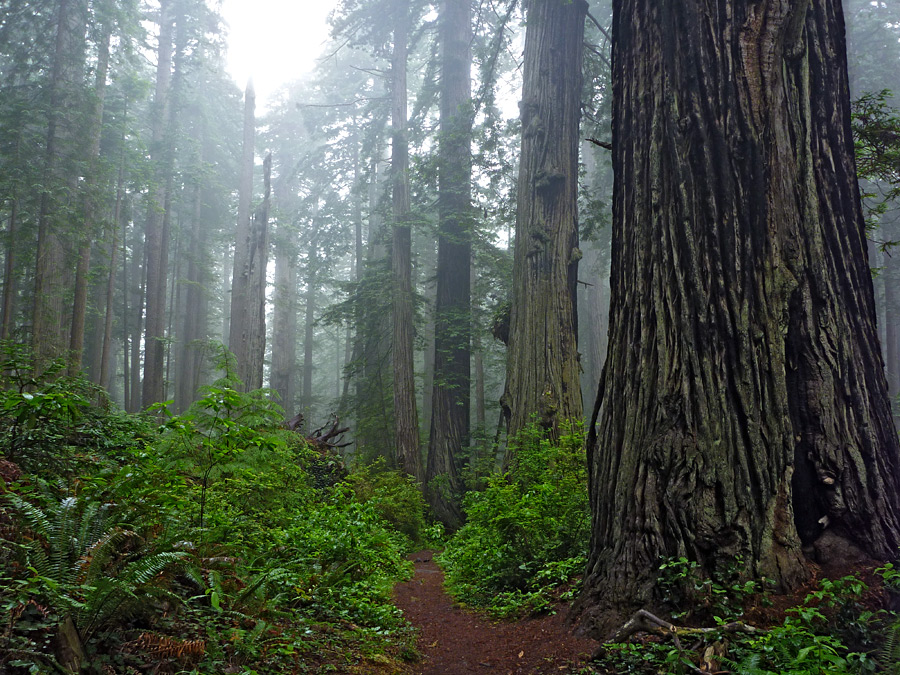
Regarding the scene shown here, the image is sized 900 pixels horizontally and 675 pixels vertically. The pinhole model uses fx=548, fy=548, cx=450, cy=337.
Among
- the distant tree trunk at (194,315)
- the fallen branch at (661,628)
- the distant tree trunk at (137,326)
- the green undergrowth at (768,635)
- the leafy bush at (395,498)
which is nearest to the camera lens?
the green undergrowth at (768,635)

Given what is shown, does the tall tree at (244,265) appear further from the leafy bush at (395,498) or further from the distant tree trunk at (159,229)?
the leafy bush at (395,498)

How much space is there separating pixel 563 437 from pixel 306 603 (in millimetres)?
3465

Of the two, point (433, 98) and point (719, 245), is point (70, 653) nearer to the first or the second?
point (719, 245)

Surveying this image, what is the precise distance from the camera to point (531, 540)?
5.24 meters

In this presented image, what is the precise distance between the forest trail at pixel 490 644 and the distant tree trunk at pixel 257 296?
32.2ft

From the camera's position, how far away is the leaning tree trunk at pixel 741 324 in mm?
3115

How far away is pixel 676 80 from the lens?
368 centimetres

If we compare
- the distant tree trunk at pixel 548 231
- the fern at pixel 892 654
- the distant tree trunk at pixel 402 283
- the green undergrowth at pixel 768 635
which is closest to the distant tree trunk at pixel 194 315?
the distant tree trunk at pixel 402 283

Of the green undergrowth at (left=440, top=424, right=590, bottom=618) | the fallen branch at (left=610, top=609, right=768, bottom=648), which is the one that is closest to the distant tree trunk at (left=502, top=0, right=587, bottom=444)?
the green undergrowth at (left=440, top=424, right=590, bottom=618)

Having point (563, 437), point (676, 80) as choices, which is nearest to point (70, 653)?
point (676, 80)

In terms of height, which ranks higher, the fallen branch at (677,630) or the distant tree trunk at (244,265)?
the distant tree trunk at (244,265)

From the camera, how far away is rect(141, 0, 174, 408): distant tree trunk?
63.0 feet

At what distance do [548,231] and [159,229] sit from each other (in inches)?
750

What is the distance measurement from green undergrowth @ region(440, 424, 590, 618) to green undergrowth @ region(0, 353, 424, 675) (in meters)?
0.88
